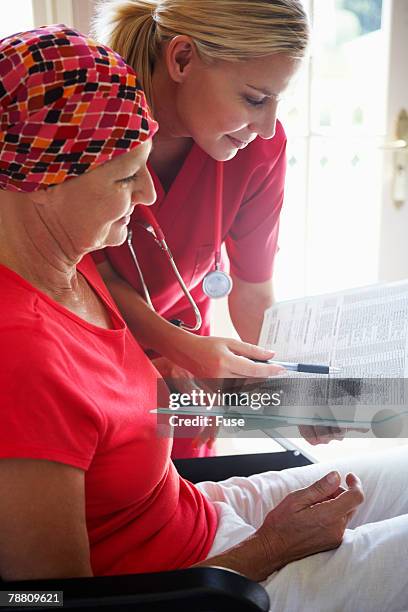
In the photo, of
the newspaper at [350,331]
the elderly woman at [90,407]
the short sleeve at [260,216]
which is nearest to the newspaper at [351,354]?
the newspaper at [350,331]

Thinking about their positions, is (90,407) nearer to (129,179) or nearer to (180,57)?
(129,179)

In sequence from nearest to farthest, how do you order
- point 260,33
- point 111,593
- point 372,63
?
point 111,593
point 260,33
point 372,63

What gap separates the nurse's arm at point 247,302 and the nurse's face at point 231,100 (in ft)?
1.00

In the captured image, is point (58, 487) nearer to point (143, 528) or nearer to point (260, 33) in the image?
point (143, 528)

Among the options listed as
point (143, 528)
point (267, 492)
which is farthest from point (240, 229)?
point (143, 528)

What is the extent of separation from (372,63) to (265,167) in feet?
3.28

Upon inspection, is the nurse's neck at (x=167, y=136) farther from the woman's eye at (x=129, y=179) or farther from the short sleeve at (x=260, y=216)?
the woman's eye at (x=129, y=179)

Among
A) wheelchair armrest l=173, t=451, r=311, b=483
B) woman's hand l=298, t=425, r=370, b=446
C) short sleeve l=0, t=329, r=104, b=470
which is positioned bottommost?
wheelchair armrest l=173, t=451, r=311, b=483

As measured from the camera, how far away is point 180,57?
97cm

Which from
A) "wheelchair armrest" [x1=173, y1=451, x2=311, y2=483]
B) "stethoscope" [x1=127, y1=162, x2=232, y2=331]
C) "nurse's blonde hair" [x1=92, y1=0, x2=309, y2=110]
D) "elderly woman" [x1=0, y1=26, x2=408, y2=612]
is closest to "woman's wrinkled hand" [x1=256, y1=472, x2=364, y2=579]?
"elderly woman" [x1=0, y1=26, x2=408, y2=612]

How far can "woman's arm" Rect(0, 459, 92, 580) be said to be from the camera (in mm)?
649

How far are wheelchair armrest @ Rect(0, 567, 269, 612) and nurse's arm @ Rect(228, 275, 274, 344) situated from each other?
658mm

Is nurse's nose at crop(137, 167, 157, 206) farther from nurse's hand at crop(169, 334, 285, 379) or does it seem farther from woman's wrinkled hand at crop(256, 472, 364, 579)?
woman's wrinkled hand at crop(256, 472, 364, 579)

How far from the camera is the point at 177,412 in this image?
3.08ft
